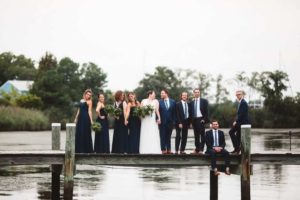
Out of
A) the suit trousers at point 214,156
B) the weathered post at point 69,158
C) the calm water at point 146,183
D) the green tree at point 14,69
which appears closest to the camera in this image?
the weathered post at point 69,158

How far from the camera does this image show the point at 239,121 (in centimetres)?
1962

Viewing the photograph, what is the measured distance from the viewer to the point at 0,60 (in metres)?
148

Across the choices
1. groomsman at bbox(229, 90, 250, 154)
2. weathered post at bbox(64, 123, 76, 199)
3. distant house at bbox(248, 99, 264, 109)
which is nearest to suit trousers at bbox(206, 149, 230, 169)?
groomsman at bbox(229, 90, 250, 154)

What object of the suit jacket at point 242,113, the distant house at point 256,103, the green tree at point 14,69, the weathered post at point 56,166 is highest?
the green tree at point 14,69

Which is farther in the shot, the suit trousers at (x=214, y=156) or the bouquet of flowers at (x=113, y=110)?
the bouquet of flowers at (x=113, y=110)

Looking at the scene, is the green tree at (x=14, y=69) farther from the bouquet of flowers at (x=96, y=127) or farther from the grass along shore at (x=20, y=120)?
the bouquet of flowers at (x=96, y=127)

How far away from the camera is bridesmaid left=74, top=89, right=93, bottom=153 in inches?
781

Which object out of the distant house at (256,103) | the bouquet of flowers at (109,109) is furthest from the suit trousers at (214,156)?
the distant house at (256,103)

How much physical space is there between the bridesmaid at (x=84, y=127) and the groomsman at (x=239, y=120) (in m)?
4.11

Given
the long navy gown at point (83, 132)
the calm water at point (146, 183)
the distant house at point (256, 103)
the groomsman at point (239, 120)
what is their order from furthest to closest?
the distant house at point (256, 103)
the calm water at point (146, 183)
the long navy gown at point (83, 132)
the groomsman at point (239, 120)

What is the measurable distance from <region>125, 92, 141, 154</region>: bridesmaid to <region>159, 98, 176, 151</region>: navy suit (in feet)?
2.21

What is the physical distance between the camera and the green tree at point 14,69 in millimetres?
149288

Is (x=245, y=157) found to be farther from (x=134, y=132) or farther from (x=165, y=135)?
(x=134, y=132)

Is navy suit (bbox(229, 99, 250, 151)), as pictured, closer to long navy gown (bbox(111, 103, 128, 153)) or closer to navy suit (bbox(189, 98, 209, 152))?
navy suit (bbox(189, 98, 209, 152))
